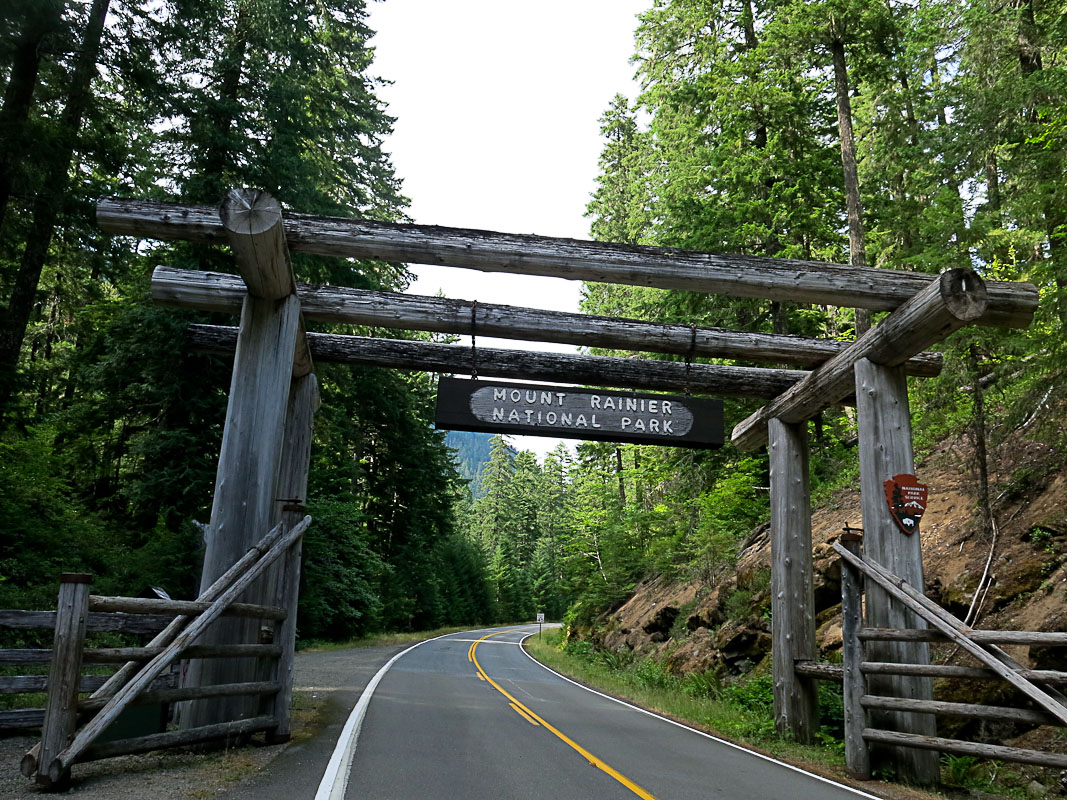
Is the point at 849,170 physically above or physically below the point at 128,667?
above

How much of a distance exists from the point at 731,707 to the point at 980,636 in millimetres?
6281

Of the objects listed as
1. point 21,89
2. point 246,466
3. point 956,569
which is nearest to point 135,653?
point 246,466

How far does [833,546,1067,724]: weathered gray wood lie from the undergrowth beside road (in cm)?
132

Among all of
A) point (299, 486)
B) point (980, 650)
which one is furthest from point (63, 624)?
point (980, 650)

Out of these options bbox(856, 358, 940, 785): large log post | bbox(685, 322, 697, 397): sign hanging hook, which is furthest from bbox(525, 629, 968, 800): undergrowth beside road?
bbox(685, 322, 697, 397): sign hanging hook

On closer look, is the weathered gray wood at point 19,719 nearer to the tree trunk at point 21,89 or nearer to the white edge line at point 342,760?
the white edge line at point 342,760

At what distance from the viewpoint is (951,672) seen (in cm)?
612

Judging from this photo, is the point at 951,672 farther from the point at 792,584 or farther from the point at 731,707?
the point at 731,707

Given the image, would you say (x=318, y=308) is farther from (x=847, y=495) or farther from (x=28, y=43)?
(x=847, y=495)

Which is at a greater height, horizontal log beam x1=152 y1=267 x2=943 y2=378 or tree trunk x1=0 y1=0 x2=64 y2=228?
tree trunk x1=0 y1=0 x2=64 y2=228

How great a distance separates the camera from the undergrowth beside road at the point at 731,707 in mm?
7559

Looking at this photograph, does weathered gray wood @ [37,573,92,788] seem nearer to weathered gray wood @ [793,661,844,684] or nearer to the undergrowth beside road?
the undergrowth beside road

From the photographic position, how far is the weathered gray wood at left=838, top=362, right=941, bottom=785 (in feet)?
22.3

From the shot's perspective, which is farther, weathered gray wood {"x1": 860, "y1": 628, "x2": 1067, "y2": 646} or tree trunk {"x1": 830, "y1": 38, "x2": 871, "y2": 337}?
tree trunk {"x1": 830, "y1": 38, "x2": 871, "y2": 337}
